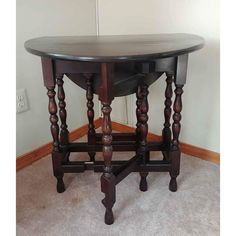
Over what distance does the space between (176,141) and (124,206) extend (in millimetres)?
352

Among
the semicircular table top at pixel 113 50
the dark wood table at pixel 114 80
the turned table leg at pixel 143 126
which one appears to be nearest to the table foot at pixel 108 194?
the dark wood table at pixel 114 80

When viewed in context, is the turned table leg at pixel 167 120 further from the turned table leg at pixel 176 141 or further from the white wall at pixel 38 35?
the white wall at pixel 38 35

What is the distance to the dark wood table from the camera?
93cm

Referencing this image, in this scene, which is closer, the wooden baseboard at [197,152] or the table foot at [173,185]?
the table foot at [173,185]

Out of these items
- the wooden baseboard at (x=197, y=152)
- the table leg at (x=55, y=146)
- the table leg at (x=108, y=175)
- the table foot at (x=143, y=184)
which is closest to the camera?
the table leg at (x=108, y=175)

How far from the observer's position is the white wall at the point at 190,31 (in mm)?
1382

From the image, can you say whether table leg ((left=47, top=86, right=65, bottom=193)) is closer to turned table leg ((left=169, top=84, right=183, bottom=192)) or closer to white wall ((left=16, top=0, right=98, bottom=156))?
white wall ((left=16, top=0, right=98, bottom=156))

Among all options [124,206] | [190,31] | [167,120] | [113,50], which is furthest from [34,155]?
[190,31]

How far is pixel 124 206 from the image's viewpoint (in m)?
1.22

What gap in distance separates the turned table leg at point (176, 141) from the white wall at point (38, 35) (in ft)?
2.39

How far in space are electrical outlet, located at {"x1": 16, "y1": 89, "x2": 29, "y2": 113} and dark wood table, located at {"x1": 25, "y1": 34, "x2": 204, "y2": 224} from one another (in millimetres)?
235
